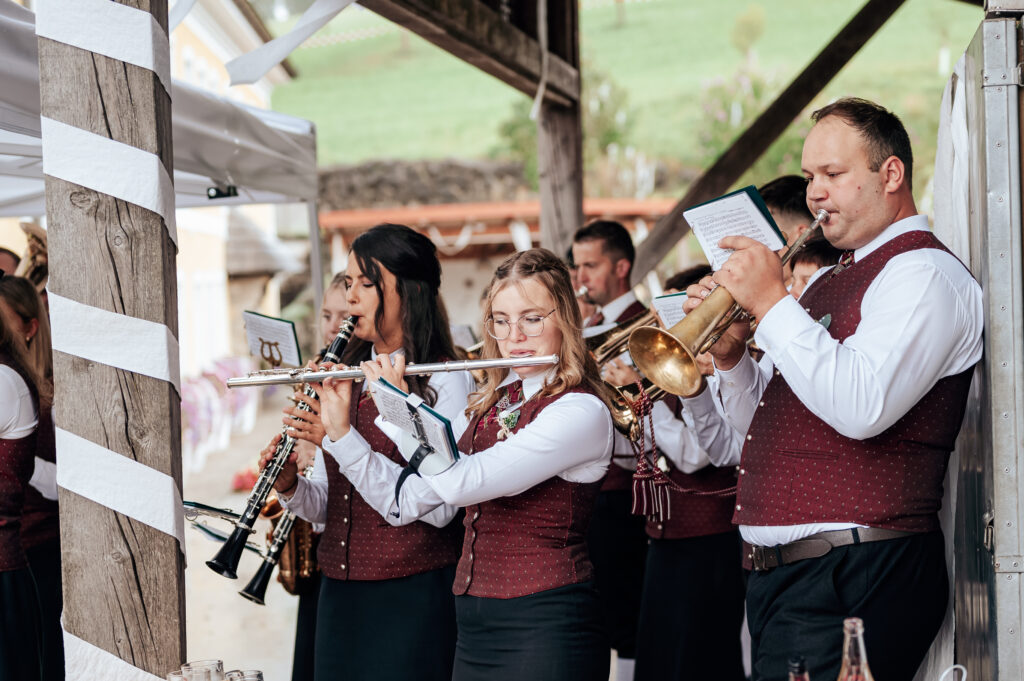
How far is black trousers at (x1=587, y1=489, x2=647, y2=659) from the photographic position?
436 cm

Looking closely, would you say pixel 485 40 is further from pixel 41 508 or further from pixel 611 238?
pixel 41 508

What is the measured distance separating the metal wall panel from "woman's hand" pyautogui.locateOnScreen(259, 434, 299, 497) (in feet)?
6.04

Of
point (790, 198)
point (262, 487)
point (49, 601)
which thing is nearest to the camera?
point (262, 487)

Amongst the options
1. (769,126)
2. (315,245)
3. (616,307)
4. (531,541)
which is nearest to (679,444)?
(616,307)

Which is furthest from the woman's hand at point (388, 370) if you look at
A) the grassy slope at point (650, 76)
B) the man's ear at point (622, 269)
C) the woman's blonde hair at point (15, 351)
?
the grassy slope at point (650, 76)

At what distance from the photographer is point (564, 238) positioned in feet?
19.6

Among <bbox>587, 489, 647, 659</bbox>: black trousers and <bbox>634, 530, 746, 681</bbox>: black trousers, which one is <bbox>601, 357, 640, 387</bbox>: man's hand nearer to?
<bbox>634, 530, 746, 681</bbox>: black trousers

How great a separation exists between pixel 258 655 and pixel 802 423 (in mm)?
4027

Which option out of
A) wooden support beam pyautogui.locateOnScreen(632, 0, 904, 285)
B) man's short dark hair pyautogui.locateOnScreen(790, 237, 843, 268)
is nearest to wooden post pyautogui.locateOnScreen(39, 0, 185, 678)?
man's short dark hair pyautogui.locateOnScreen(790, 237, 843, 268)

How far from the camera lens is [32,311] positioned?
11.9 feet

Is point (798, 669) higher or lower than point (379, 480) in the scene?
lower

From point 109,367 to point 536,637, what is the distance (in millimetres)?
1135

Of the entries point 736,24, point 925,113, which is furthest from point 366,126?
point 925,113

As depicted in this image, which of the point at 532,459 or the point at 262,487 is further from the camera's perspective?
the point at 262,487
